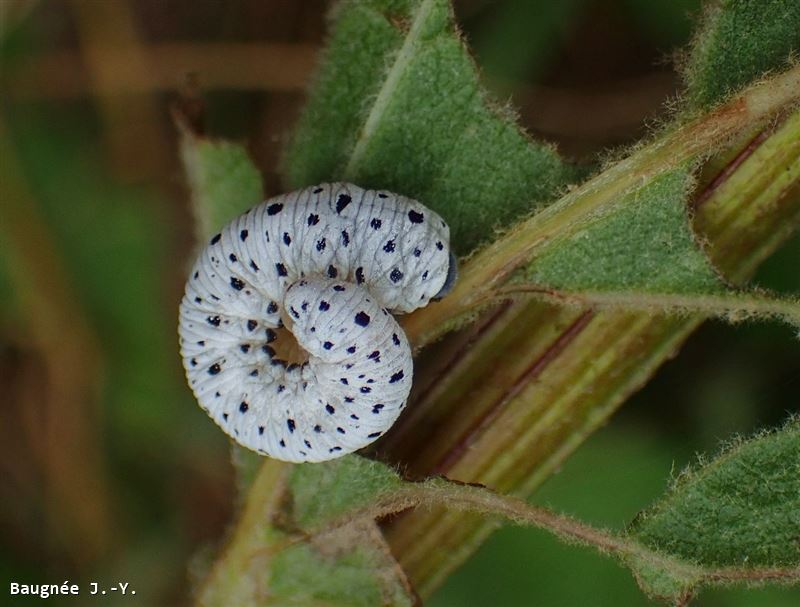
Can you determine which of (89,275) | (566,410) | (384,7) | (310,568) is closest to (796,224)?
(566,410)

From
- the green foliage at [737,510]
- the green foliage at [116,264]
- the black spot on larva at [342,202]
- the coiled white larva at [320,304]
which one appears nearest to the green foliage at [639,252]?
the coiled white larva at [320,304]

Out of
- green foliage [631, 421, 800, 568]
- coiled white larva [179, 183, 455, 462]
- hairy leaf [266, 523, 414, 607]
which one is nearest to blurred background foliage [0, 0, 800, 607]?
coiled white larva [179, 183, 455, 462]

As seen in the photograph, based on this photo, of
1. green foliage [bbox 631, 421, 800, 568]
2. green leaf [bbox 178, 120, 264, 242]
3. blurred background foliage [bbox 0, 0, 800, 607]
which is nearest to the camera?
green foliage [bbox 631, 421, 800, 568]

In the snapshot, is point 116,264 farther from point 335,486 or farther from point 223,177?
point 335,486

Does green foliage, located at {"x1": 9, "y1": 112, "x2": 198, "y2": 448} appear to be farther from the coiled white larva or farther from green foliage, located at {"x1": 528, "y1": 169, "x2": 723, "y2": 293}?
green foliage, located at {"x1": 528, "y1": 169, "x2": 723, "y2": 293}

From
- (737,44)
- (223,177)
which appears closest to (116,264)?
(223,177)
